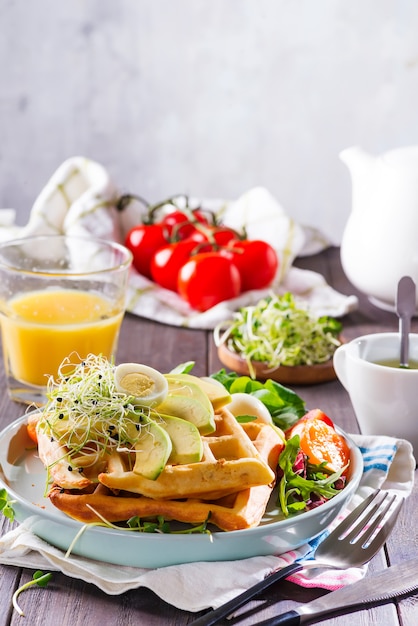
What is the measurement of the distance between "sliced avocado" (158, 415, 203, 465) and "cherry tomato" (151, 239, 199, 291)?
1.26 m

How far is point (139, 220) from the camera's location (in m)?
2.74

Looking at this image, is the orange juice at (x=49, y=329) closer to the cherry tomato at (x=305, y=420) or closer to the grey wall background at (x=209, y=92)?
the cherry tomato at (x=305, y=420)

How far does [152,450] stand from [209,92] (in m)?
2.87

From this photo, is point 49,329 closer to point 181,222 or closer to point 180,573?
point 180,573

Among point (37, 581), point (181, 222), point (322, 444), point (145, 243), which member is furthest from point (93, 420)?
point (181, 222)

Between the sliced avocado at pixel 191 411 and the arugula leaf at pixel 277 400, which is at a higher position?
the sliced avocado at pixel 191 411

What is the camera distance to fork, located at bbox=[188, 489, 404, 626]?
112 cm

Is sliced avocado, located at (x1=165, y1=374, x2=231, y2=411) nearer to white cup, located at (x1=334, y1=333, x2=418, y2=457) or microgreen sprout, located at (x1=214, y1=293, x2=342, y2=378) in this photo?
white cup, located at (x1=334, y1=333, x2=418, y2=457)

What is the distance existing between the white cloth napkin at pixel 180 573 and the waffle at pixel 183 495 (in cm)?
6

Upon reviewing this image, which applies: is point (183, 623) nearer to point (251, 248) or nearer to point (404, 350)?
point (404, 350)

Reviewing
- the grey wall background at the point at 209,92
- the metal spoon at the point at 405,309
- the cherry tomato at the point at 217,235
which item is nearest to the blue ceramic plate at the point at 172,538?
the metal spoon at the point at 405,309

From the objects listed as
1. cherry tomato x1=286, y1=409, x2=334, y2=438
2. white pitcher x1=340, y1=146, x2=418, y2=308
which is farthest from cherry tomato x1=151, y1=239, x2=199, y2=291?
cherry tomato x1=286, y1=409, x2=334, y2=438

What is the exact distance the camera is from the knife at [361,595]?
1.02 meters

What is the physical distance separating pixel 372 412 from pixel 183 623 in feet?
2.05
